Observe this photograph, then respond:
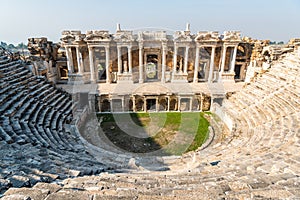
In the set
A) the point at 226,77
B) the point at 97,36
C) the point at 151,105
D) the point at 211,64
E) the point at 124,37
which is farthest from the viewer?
the point at 226,77

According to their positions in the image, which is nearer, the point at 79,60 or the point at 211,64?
the point at 79,60

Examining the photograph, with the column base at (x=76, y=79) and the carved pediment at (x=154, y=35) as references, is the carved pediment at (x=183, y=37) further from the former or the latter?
the column base at (x=76, y=79)

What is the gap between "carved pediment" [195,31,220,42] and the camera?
779 inches

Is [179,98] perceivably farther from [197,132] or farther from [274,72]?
[274,72]

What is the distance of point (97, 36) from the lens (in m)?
19.2

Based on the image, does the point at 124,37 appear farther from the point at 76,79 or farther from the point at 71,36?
the point at 76,79

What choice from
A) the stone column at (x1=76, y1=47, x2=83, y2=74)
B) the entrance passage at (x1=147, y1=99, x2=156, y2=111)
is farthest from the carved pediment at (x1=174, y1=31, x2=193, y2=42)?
the stone column at (x1=76, y1=47, x2=83, y2=74)

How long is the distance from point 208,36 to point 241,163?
16080 millimetres

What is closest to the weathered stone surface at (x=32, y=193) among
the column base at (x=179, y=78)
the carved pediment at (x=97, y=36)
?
the carved pediment at (x=97, y=36)

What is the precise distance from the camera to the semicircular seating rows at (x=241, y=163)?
3583 millimetres

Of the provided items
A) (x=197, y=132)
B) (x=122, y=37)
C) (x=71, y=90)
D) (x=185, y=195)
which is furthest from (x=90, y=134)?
(x=185, y=195)

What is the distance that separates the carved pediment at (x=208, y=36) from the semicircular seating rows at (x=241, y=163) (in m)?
5.79

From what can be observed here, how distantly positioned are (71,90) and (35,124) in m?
8.93

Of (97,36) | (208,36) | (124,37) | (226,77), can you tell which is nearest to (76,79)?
(97,36)
